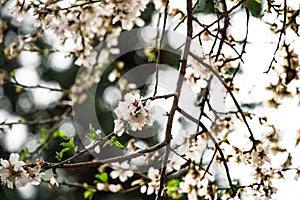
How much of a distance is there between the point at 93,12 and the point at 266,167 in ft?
1.86

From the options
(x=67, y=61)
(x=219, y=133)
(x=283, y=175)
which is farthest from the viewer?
(x=67, y=61)

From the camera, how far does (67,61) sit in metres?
4.10

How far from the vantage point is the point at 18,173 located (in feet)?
3.56

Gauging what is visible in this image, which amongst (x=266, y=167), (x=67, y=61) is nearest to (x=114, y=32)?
(x=266, y=167)

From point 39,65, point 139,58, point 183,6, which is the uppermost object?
point 39,65

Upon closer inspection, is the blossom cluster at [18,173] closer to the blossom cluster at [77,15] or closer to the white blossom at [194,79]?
the blossom cluster at [77,15]

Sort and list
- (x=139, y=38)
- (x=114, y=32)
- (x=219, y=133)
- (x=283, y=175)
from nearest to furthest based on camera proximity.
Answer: (x=283, y=175), (x=219, y=133), (x=114, y=32), (x=139, y=38)

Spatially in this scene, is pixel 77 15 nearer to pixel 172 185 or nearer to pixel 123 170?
pixel 123 170

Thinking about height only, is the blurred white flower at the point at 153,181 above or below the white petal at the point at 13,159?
above

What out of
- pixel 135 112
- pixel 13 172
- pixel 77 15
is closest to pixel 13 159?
pixel 13 172

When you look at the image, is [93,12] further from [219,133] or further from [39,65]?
[39,65]

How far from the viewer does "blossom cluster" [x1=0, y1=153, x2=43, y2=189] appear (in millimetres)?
1075

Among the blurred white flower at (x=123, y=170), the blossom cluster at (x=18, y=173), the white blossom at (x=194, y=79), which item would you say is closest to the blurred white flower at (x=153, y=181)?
the blurred white flower at (x=123, y=170)

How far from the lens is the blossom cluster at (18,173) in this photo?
1075 mm
